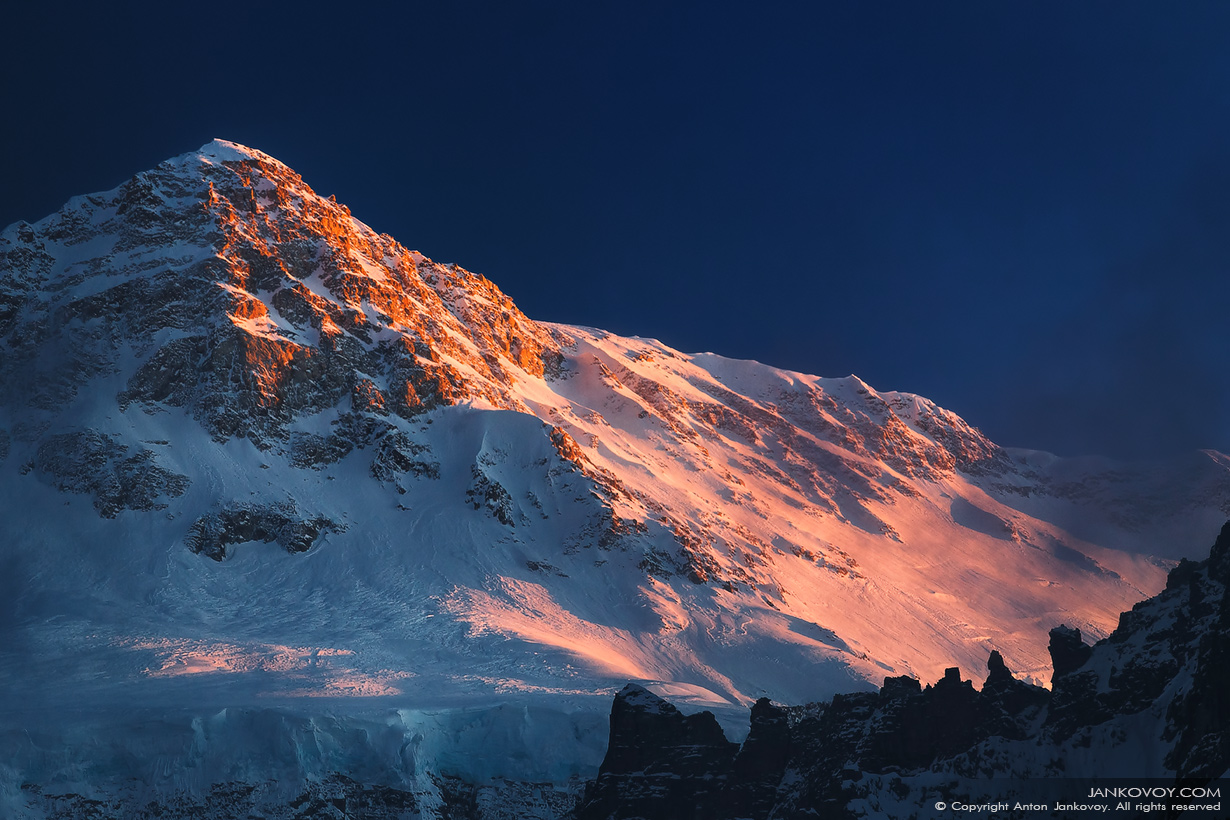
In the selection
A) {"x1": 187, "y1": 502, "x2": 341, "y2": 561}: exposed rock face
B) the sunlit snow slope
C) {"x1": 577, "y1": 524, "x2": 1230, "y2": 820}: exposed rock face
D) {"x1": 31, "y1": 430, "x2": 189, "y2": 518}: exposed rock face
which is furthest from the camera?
{"x1": 31, "y1": 430, "x2": 189, "y2": 518}: exposed rock face

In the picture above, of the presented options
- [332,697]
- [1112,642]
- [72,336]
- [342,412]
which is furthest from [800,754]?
[72,336]

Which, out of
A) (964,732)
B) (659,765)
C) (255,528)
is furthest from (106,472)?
(964,732)

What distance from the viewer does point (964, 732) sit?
3004 inches

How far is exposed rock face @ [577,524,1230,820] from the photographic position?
208 feet

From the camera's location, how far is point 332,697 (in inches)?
4547

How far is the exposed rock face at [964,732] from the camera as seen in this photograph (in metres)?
63.3

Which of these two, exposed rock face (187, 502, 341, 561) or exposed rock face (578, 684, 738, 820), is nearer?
exposed rock face (578, 684, 738, 820)

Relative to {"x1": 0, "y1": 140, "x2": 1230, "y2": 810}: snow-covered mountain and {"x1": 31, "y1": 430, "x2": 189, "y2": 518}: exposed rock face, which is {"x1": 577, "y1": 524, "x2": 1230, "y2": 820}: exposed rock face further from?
{"x1": 31, "y1": 430, "x2": 189, "y2": 518}: exposed rock face

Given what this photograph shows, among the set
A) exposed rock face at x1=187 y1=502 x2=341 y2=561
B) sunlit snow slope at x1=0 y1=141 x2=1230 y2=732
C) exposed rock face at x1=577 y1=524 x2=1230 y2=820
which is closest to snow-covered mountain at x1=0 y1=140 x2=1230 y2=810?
exposed rock face at x1=187 y1=502 x2=341 y2=561

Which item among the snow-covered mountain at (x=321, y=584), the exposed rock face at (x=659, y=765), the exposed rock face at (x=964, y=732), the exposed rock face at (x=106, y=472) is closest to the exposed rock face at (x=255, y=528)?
the snow-covered mountain at (x=321, y=584)

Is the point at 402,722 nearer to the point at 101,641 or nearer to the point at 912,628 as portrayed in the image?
the point at 101,641

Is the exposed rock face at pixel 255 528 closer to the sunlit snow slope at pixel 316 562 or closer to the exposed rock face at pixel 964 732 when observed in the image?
the sunlit snow slope at pixel 316 562

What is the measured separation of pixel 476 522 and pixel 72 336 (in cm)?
8553

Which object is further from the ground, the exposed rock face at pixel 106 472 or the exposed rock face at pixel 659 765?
the exposed rock face at pixel 106 472
